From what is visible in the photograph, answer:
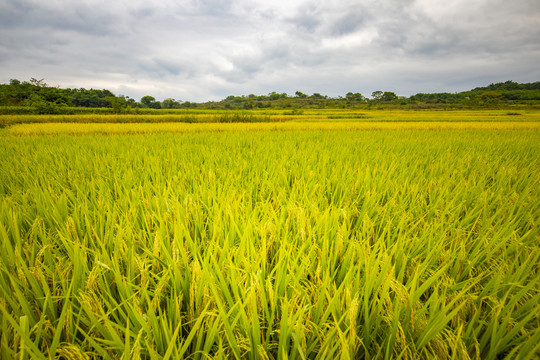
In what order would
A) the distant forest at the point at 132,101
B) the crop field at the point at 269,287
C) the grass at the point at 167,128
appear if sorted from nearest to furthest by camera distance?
the crop field at the point at 269,287, the grass at the point at 167,128, the distant forest at the point at 132,101

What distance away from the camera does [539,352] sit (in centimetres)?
62

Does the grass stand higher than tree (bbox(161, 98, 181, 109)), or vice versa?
tree (bbox(161, 98, 181, 109))

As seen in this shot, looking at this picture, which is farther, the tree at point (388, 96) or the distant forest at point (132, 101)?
the tree at point (388, 96)

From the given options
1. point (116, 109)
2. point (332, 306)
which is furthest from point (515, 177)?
point (116, 109)

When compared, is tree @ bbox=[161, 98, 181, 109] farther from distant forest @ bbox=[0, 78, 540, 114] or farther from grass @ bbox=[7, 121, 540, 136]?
grass @ bbox=[7, 121, 540, 136]

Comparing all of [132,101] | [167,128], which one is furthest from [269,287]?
[132,101]

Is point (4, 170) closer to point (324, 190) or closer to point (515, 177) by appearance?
point (324, 190)

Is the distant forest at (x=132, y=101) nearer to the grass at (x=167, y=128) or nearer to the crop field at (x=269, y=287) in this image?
the grass at (x=167, y=128)

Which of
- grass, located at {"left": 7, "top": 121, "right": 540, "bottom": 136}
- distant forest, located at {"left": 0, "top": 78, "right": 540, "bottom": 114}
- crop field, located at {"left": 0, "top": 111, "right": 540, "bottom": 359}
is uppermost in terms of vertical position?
distant forest, located at {"left": 0, "top": 78, "right": 540, "bottom": 114}

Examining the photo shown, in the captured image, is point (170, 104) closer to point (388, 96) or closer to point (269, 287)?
point (388, 96)

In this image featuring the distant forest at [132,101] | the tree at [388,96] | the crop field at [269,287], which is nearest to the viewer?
the crop field at [269,287]

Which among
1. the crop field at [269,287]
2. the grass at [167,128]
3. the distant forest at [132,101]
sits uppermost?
the distant forest at [132,101]

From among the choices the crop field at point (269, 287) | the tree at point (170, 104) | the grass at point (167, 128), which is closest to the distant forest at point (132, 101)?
the tree at point (170, 104)

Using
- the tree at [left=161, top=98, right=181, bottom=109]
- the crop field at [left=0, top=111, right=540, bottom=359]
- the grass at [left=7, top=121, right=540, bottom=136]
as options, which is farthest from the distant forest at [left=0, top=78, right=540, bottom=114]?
the crop field at [left=0, top=111, right=540, bottom=359]
